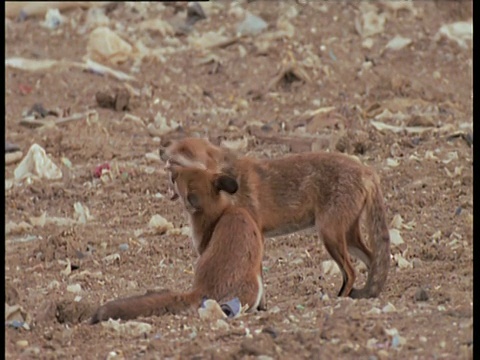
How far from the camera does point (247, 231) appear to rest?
7414 millimetres

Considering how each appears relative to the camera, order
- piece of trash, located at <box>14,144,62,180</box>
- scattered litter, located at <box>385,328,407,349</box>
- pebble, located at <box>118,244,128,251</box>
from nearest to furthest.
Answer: scattered litter, located at <box>385,328,407,349</box>, pebble, located at <box>118,244,128,251</box>, piece of trash, located at <box>14,144,62,180</box>

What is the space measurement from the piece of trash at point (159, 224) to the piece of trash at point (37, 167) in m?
1.83

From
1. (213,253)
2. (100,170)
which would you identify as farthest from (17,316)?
(100,170)

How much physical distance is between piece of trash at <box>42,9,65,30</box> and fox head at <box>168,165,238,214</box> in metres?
9.77

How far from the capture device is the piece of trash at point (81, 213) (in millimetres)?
10398

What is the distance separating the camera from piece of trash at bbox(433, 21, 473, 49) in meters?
15.5

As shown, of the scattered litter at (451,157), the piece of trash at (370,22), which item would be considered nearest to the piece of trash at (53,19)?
the piece of trash at (370,22)

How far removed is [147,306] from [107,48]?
8.86 metres

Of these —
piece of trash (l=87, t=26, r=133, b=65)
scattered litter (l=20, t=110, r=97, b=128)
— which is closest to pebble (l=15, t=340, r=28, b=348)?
scattered litter (l=20, t=110, r=97, b=128)

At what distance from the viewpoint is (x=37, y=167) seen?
462 inches

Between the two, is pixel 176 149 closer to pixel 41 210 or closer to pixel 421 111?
pixel 41 210

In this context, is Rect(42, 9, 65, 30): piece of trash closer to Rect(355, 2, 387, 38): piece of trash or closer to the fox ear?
Rect(355, 2, 387, 38): piece of trash

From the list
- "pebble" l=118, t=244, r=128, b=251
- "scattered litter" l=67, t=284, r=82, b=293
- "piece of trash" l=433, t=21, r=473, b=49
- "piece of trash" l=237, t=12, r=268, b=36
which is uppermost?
"scattered litter" l=67, t=284, r=82, b=293

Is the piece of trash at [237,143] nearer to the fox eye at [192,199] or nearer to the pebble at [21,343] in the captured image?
the fox eye at [192,199]
